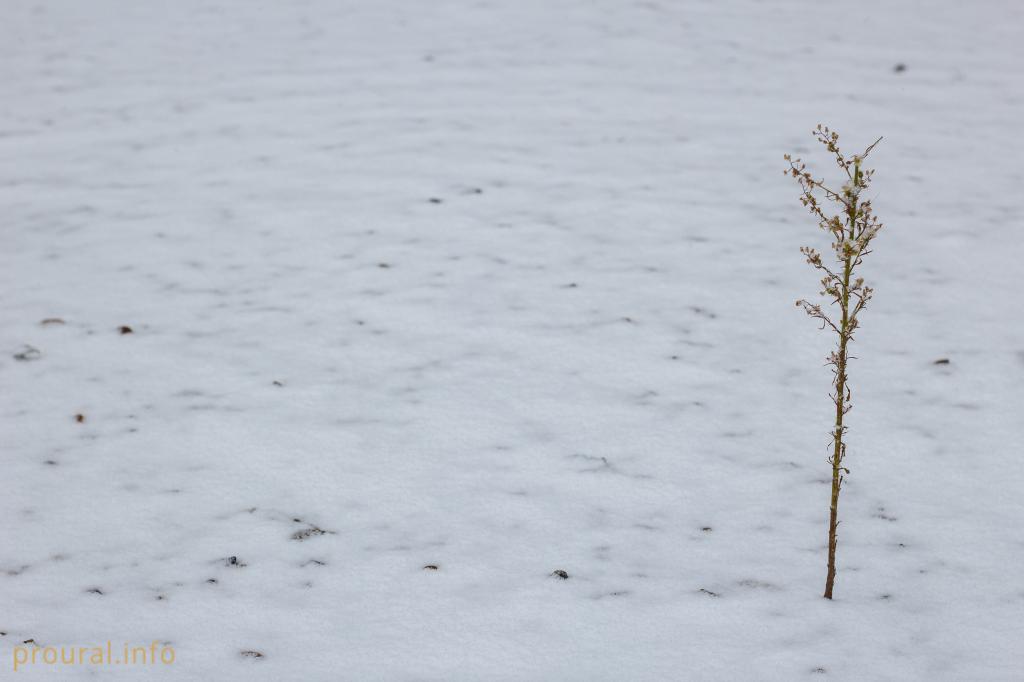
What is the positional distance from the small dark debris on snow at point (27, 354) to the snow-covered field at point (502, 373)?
0.02 m

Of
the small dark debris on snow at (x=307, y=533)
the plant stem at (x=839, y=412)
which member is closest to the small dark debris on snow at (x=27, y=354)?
the small dark debris on snow at (x=307, y=533)

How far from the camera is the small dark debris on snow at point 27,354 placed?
3876 mm

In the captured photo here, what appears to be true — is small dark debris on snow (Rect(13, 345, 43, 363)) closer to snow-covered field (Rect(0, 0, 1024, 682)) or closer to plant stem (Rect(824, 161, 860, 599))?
snow-covered field (Rect(0, 0, 1024, 682))

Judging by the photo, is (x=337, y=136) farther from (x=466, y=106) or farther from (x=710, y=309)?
(x=710, y=309)

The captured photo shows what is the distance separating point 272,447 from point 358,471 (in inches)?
12.7

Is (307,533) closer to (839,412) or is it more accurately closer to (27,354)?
(839,412)

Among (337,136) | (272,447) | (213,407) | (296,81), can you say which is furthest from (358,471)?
(296,81)

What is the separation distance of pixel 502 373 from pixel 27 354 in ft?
5.83

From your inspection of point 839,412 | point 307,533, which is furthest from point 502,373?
point 839,412

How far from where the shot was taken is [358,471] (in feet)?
10.6

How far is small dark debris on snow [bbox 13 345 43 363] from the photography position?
3876mm

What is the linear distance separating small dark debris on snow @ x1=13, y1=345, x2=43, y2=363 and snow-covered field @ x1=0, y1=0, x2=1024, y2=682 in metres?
0.02

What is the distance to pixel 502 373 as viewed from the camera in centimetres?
377

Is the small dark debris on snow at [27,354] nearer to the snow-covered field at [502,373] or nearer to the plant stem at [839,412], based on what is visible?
the snow-covered field at [502,373]
